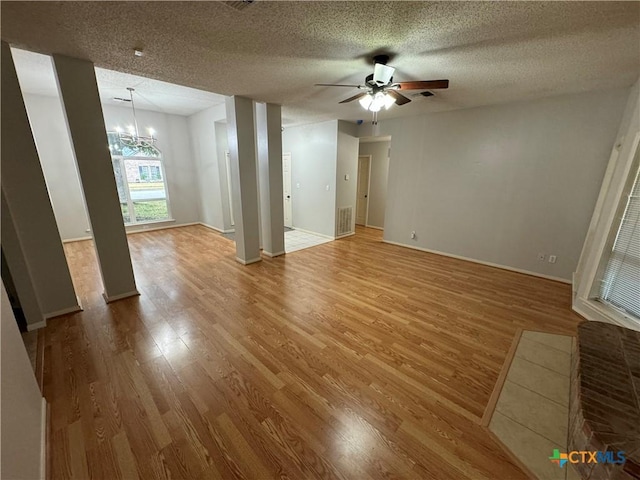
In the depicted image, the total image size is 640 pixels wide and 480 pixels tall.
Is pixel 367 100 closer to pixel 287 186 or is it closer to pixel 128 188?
pixel 287 186

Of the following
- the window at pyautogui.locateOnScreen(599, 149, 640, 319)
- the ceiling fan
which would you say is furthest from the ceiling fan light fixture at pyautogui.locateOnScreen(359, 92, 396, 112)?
the window at pyautogui.locateOnScreen(599, 149, 640, 319)

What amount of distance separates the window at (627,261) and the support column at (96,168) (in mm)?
5452

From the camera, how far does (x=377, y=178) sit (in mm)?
6953

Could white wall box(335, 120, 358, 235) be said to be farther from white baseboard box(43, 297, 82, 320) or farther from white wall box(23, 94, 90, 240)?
white wall box(23, 94, 90, 240)

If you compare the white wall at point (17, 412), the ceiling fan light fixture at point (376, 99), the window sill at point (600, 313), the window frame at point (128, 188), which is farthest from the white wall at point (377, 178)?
the white wall at point (17, 412)

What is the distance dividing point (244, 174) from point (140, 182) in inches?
154

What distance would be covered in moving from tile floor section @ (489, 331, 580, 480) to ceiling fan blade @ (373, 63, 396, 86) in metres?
2.85

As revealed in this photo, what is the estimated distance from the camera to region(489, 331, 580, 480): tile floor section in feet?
4.59

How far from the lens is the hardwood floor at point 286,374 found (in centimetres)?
137

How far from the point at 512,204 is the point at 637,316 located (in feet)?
6.75

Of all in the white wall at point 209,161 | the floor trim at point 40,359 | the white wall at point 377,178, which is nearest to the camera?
the floor trim at point 40,359

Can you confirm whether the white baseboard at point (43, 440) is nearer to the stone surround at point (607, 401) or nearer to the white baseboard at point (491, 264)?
the stone surround at point (607, 401)

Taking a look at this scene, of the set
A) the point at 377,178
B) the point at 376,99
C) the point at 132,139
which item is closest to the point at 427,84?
the point at 376,99

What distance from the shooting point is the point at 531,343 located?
7.63 ft
